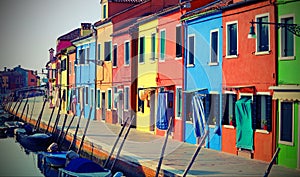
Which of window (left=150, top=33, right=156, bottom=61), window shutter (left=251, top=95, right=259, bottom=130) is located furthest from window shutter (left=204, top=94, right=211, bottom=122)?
window (left=150, top=33, right=156, bottom=61)

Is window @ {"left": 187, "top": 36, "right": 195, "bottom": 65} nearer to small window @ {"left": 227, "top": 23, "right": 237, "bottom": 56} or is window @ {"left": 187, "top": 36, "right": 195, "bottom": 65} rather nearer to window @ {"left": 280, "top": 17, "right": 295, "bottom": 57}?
small window @ {"left": 227, "top": 23, "right": 237, "bottom": 56}

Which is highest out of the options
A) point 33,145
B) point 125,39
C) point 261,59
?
point 125,39

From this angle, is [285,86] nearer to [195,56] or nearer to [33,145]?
[195,56]

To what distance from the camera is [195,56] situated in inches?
778

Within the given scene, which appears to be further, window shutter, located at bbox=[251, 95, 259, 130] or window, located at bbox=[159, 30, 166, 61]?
window, located at bbox=[159, 30, 166, 61]

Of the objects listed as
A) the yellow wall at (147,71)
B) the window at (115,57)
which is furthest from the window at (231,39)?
the window at (115,57)

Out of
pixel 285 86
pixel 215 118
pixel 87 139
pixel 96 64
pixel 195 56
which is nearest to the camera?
pixel 285 86

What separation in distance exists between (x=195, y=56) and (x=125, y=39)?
31.9ft

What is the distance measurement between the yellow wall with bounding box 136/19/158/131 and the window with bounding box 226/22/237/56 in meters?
6.80

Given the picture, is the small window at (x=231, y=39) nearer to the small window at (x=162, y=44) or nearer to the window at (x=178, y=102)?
the window at (x=178, y=102)

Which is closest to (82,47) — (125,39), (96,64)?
(96,64)

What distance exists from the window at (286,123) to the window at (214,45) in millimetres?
4428

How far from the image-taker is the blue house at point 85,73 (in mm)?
35906

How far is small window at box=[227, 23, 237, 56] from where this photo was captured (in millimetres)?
17000
